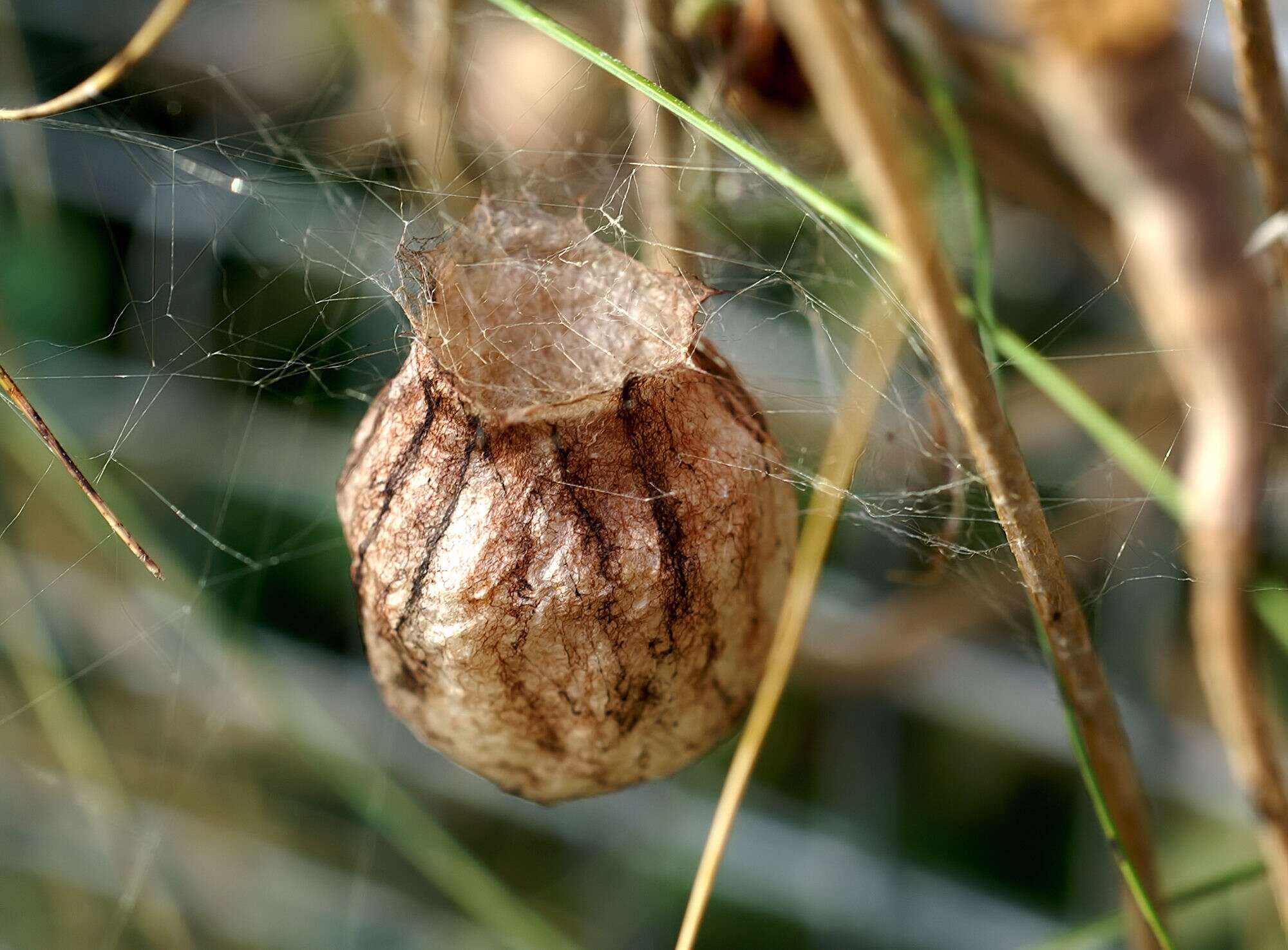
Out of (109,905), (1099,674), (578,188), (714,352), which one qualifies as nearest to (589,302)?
(714,352)

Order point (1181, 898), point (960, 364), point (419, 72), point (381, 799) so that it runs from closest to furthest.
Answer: point (960, 364) < point (1181, 898) < point (419, 72) < point (381, 799)

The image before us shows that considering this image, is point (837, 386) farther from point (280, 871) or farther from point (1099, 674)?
point (280, 871)

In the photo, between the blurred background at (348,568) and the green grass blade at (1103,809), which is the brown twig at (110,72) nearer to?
the blurred background at (348,568)

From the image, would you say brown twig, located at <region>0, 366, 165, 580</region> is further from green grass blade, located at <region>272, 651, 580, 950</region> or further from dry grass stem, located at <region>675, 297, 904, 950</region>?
green grass blade, located at <region>272, 651, 580, 950</region>

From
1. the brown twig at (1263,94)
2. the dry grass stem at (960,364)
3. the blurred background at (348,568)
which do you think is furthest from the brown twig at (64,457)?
the brown twig at (1263,94)

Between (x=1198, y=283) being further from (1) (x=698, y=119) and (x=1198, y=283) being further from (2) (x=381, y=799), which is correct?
(2) (x=381, y=799)

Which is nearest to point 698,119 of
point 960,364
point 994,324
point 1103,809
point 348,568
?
point 960,364

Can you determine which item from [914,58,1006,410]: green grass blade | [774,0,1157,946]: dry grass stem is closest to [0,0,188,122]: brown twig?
[774,0,1157,946]: dry grass stem
